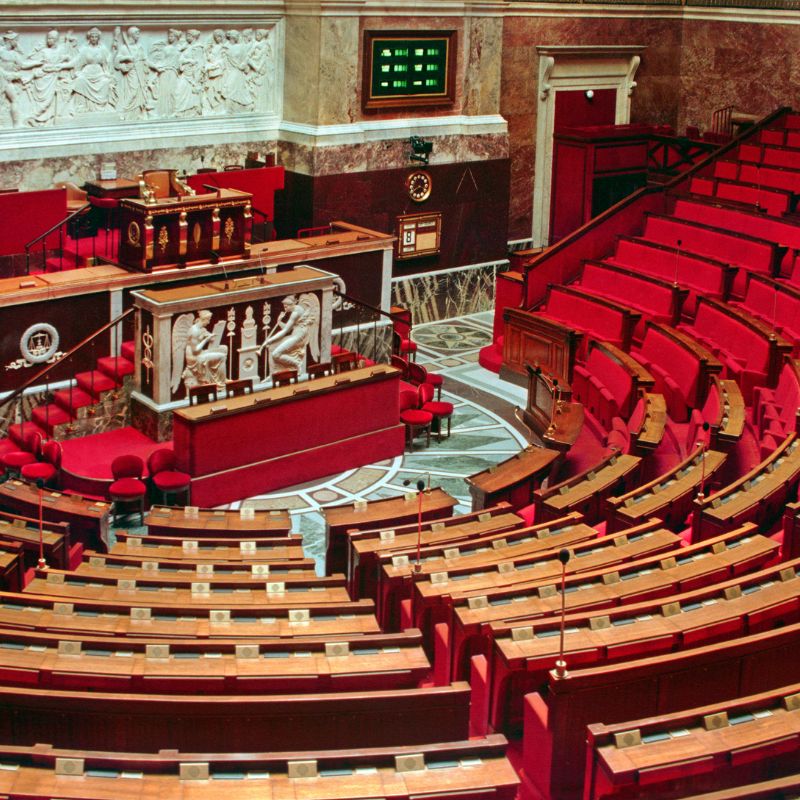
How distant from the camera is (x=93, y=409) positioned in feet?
26.7

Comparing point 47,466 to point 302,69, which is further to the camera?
point 302,69

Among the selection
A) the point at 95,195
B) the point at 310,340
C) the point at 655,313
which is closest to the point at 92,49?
the point at 95,195

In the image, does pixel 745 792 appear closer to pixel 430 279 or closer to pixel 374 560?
pixel 374 560

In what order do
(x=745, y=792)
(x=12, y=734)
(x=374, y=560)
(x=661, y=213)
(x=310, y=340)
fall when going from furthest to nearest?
(x=661, y=213), (x=310, y=340), (x=374, y=560), (x=12, y=734), (x=745, y=792)

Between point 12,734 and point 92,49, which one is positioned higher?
point 92,49

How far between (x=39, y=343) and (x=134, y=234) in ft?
3.19

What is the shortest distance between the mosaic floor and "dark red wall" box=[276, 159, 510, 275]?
1.13m

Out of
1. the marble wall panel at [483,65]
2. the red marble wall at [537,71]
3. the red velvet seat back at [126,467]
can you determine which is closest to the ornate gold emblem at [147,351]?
the red velvet seat back at [126,467]

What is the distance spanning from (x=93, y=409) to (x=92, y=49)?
2.96 metres

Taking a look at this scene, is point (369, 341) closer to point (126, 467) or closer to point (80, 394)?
point (80, 394)

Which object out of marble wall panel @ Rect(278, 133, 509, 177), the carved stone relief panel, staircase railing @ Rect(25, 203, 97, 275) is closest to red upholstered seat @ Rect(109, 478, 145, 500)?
staircase railing @ Rect(25, 203, 97, 275)

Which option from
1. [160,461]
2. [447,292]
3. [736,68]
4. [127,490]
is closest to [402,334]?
[447,292]

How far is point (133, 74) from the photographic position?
9656 millimetres

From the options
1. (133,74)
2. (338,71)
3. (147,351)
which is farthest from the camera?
(338,71)
